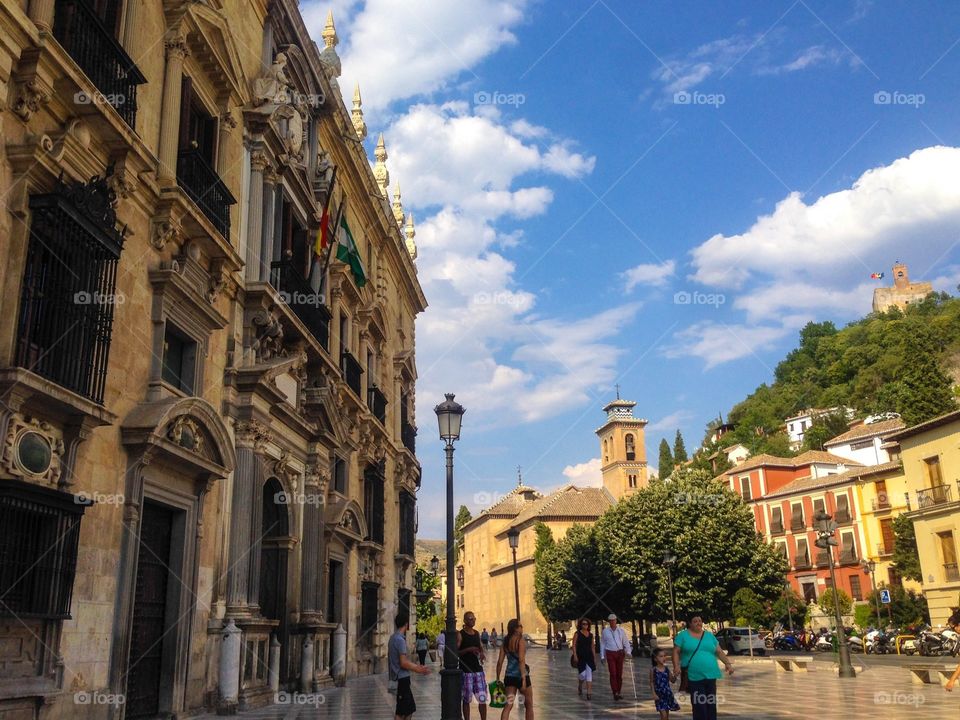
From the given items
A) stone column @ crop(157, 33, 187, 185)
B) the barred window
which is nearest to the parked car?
stone column @ crop(157, 33, 187, 185)

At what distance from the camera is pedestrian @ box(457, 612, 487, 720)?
422 inches

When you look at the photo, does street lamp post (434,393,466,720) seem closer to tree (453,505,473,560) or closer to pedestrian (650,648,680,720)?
pedestrian (650,648,680,720)

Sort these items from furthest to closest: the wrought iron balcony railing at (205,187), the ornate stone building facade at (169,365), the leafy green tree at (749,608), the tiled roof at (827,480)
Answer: the tiled roof at (827,480)
the leafy green tree at (749,608)
the wrought iron balcony railing at (205,187)
the ornate stone building facade at (169,365)

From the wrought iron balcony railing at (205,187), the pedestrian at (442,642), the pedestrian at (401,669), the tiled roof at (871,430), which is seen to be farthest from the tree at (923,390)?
the pedestrian at (401,669)

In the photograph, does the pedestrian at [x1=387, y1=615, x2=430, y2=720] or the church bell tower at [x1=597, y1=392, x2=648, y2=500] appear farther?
the church bell tower at [x1=597, y1=392, x2=648, y2=500]

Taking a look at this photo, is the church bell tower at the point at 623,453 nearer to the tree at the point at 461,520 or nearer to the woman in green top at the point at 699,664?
the tree at the point at 461,520

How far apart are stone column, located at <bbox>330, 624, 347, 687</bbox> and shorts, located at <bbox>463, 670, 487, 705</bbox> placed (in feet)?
25.7

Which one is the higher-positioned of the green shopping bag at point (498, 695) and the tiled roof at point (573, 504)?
the tiled roof at point (573, 504)

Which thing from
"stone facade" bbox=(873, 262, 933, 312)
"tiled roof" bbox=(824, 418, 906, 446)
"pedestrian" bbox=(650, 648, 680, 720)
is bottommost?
"pedestrian" bbox=(650, 648, 680, 720)

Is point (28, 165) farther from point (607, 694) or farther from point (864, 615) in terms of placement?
point (864, 615)

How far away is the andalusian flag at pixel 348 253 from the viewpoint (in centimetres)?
2048

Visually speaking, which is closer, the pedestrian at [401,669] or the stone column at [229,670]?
the pedestrian at [401,669]

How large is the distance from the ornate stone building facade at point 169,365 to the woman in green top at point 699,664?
20.2 ft

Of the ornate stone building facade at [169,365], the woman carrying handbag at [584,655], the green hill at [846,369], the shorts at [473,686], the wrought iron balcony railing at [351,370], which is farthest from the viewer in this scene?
the green hill at [846,369]
